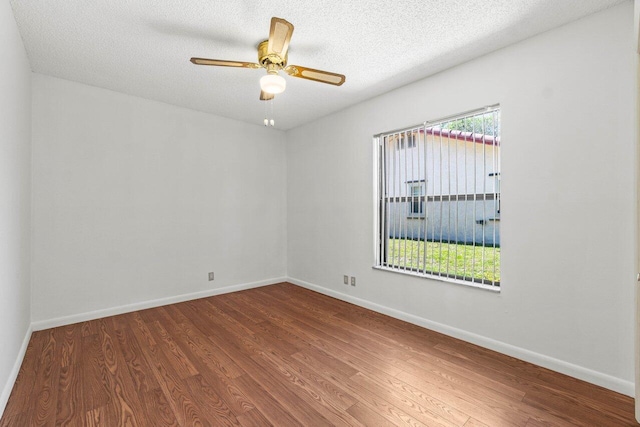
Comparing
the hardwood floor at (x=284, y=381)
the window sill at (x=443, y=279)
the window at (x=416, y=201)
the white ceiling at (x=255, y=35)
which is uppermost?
the white ceiling at (x=255, y=35)

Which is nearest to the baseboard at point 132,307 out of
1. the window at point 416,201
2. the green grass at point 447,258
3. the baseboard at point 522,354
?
the baseboard at point 522,354

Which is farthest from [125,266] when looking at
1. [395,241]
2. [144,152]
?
[395,241]

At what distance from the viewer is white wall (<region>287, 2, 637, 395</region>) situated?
1.94 metres

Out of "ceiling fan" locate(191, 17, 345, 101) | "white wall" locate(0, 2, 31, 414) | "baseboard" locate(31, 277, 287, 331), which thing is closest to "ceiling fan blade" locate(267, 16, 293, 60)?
"ceiling fan" locate(191, 17, 345, 101)

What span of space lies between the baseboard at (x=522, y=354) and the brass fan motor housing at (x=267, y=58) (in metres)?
2.76

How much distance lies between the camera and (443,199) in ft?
9.75

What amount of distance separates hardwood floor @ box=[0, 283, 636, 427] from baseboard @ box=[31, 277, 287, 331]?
106mm

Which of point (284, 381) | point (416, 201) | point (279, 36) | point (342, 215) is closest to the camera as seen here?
point (279, 36)

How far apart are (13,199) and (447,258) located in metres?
3.64

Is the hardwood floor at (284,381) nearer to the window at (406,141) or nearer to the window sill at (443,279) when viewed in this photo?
the window sill at (443,279)

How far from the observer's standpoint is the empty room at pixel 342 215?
6.29 ft

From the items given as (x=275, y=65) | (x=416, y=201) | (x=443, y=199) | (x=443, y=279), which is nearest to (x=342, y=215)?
(x=416, y=201)

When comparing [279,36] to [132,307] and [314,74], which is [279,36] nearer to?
[314,74]

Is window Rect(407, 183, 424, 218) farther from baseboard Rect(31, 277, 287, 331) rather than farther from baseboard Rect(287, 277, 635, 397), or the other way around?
baseboard Rect(31, 277, 287, 331)
